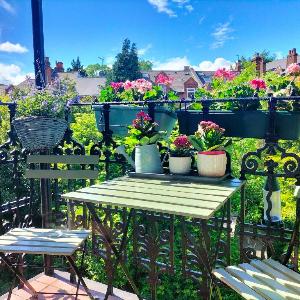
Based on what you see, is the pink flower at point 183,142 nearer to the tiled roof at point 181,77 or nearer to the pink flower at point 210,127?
the pink flower at point 210,127

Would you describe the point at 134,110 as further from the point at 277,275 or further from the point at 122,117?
the point at 277,275

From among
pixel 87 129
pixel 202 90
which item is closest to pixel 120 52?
pixel 87 129

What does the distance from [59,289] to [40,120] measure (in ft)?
4.29

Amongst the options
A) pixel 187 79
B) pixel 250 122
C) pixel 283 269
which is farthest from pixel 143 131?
pixel 187 79

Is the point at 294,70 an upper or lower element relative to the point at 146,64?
lower

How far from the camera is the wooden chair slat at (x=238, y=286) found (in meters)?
1.53

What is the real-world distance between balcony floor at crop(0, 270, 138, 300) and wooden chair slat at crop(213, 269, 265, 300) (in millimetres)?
1017

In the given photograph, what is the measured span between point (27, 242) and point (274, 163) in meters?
1.62

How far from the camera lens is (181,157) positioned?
227 centimetres

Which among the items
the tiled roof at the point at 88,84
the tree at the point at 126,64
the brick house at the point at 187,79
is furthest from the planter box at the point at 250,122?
the tiled roof at the point at 88,84

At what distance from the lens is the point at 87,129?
7.78 meters

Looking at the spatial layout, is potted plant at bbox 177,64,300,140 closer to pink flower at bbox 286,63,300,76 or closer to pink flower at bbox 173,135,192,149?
pink flower at bbox 286,63,300,76

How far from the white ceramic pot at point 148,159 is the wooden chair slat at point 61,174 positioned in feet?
1.10

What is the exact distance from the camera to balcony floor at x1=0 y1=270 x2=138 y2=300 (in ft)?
8.23
